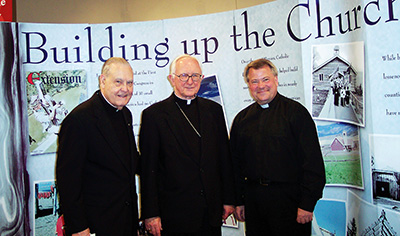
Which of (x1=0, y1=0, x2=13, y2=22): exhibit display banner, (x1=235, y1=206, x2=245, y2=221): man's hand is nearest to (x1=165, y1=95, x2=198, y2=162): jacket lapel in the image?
(x1=235, y1=206, x2=245, y2=221): man's hand

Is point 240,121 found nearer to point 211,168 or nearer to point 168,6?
point 211,168

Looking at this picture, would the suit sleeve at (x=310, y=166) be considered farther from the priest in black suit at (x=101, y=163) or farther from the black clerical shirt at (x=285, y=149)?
the priest in black suit at (x=101, y=163)

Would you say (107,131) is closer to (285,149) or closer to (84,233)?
(84,233)

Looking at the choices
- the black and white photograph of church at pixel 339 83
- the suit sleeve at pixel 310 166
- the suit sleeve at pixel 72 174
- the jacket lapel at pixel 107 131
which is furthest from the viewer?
the black and white photograph of church at pixel 339 83

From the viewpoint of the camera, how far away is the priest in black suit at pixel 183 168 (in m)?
2.14

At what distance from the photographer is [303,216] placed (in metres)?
2.08

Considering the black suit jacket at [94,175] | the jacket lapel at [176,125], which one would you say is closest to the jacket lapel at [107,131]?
the black suit jacket at [94,175]

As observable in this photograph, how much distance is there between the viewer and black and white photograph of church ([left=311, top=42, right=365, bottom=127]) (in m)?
2.47

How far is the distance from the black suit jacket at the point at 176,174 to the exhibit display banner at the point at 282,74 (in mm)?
1063

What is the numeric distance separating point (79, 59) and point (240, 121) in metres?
1.87

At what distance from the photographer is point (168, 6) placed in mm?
3863

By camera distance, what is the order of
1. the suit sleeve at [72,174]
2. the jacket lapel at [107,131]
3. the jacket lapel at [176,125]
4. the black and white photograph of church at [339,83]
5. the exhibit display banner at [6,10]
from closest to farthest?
the suit sleeve at [72,174] → the jacket lapel at [107,131] → the jacket lapel at [176,125] → the black and white photograph of church at [339,83] → the exhibit display banner at [6,10]

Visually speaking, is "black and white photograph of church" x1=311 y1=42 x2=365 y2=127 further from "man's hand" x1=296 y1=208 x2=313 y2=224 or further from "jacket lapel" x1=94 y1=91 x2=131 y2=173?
"jacket lapel" x1=94 y1=91 x2=131 y2=173

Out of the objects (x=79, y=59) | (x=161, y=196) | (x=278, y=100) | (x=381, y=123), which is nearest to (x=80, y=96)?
(x=79, y=59)
